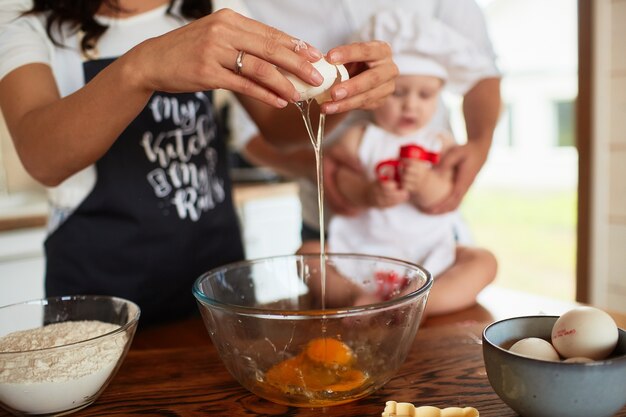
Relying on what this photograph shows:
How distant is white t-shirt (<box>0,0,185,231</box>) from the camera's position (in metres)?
0.89

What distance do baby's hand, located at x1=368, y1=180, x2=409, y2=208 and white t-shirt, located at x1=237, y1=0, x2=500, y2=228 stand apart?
15 centimetres

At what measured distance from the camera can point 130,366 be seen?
0.73m

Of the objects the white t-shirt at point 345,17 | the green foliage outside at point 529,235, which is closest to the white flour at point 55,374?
the white t-shirt at point 345,17

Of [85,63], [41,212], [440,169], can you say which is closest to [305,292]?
[440,169]

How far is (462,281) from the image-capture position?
39.1 inches

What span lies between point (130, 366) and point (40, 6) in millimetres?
608

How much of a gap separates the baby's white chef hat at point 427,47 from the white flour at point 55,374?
69cm

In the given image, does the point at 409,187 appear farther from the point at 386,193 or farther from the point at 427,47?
the point at 427,47

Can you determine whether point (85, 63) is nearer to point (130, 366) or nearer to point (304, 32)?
point (304, 32)

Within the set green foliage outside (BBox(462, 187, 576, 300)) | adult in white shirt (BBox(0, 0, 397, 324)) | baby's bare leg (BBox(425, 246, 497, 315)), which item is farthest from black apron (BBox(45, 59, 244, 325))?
green foliage outside (BBox(462, 187, 576, 300))

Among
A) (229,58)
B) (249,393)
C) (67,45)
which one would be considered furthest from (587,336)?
(67,45)

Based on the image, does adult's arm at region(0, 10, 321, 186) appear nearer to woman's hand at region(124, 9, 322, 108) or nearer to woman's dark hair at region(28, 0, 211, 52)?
woman's hand at region(124, 9, 322, 108)

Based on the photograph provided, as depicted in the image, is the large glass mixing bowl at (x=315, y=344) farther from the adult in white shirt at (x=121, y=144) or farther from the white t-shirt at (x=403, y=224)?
the white t-shirt at (x=403, y=224)

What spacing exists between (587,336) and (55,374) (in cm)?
51
